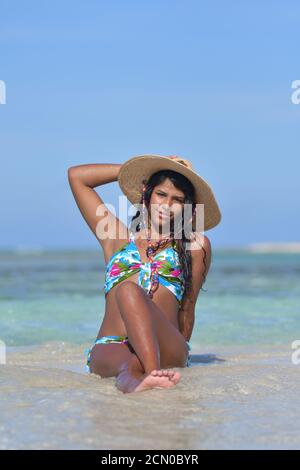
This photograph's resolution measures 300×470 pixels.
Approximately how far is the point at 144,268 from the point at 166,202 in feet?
1.34

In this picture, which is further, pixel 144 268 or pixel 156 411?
pixel 144 268

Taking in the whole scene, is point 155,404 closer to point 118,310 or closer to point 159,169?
point 118,310

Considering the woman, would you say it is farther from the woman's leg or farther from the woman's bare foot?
the woman's bare foot

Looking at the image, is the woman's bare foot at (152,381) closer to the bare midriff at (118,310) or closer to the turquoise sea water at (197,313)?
the bare midriff at (118,310)

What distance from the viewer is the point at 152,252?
4.78m

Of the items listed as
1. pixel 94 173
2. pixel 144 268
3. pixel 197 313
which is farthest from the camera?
pixel 197 313

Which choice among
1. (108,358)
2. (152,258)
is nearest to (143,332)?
(108,358)

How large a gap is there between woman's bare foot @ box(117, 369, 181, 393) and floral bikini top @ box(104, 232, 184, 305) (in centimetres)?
88

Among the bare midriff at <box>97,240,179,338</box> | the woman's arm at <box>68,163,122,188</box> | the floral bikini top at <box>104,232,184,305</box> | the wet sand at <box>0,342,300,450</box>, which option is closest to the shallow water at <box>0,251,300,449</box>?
the wet sand at <box>0,342,300,450</box>

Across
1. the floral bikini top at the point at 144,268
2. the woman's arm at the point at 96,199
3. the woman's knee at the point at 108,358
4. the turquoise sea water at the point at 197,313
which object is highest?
the woman's arm at the point at 96,199

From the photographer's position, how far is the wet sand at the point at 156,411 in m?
2.99

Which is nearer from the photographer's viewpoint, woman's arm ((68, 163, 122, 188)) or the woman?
the woman

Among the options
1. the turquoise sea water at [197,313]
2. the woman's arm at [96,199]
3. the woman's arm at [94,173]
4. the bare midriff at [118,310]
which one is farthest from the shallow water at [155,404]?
the woman's arm at [94,173]

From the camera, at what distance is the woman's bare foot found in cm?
379
